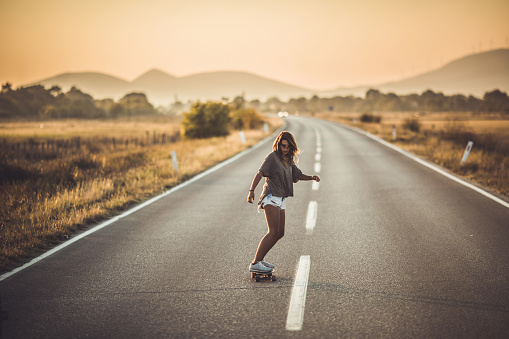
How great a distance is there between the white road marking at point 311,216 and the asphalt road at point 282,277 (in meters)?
0.03

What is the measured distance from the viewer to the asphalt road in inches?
137

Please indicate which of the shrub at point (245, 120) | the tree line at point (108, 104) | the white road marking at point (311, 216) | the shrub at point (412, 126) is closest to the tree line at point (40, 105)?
the tree line at point (108, 104)

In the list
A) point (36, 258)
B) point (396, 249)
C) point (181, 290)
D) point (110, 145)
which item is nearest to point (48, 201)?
point (36, 258)

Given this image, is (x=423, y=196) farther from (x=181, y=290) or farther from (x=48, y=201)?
(x=48, y=201)

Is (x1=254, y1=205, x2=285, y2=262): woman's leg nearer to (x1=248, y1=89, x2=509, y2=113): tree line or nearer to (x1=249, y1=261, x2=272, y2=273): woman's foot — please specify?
(x1=249, y1=261, x2=272, y2=273): woman's foot

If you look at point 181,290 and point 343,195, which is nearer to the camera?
point 181,290

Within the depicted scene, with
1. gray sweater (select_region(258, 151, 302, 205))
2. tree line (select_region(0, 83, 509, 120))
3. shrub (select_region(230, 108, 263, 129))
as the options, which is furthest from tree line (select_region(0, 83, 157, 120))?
gray sweater (select_region(258, 151, 302, 205))

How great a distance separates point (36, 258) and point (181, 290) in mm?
2543

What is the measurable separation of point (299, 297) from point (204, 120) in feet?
111

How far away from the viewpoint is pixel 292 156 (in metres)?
4.69

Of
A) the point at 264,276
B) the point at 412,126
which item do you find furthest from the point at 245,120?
the point at 264,276

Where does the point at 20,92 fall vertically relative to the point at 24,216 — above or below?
above

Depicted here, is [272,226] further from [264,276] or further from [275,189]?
[264,276]

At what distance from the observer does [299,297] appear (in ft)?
13.3
